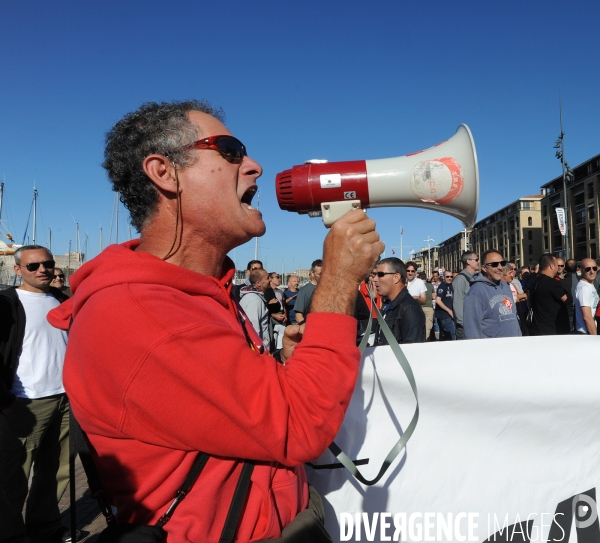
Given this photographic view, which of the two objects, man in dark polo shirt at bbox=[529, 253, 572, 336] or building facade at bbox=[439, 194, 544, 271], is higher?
building facade at bbox=[439, 194, 544, 271]

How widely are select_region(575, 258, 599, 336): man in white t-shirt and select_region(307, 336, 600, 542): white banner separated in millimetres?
5782

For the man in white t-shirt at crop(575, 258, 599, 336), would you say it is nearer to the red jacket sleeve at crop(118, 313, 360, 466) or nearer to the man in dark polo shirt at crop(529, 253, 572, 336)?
the man in dark polo shirt at crop(529, 253, 572, 336)

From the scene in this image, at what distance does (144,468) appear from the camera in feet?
3.75

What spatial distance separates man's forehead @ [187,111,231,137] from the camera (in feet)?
4.76

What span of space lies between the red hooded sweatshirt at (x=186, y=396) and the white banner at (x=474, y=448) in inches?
25.4

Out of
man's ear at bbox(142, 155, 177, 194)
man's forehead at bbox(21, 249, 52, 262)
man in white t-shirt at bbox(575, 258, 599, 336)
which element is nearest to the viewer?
man's ear at bbox(142, 155, 177, 194)

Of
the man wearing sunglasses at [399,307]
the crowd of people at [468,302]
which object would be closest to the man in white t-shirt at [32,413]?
the crowd of people at [468,302]

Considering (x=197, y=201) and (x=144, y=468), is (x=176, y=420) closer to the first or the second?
(x=144, y=468)

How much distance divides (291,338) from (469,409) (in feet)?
2.55

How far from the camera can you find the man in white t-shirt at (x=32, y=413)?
327 centimetres

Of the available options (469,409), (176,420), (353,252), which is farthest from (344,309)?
(469,409)

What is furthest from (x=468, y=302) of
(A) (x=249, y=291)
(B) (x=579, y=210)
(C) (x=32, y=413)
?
(B) (x=579, y=210)

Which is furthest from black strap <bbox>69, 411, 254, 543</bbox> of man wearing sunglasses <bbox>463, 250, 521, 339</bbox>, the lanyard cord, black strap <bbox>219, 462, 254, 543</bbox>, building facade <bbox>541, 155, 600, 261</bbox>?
building facade <bbox>541, 155, 600, 261</bbox>

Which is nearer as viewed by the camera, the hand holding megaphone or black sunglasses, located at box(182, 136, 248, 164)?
the hand holding megaphone
